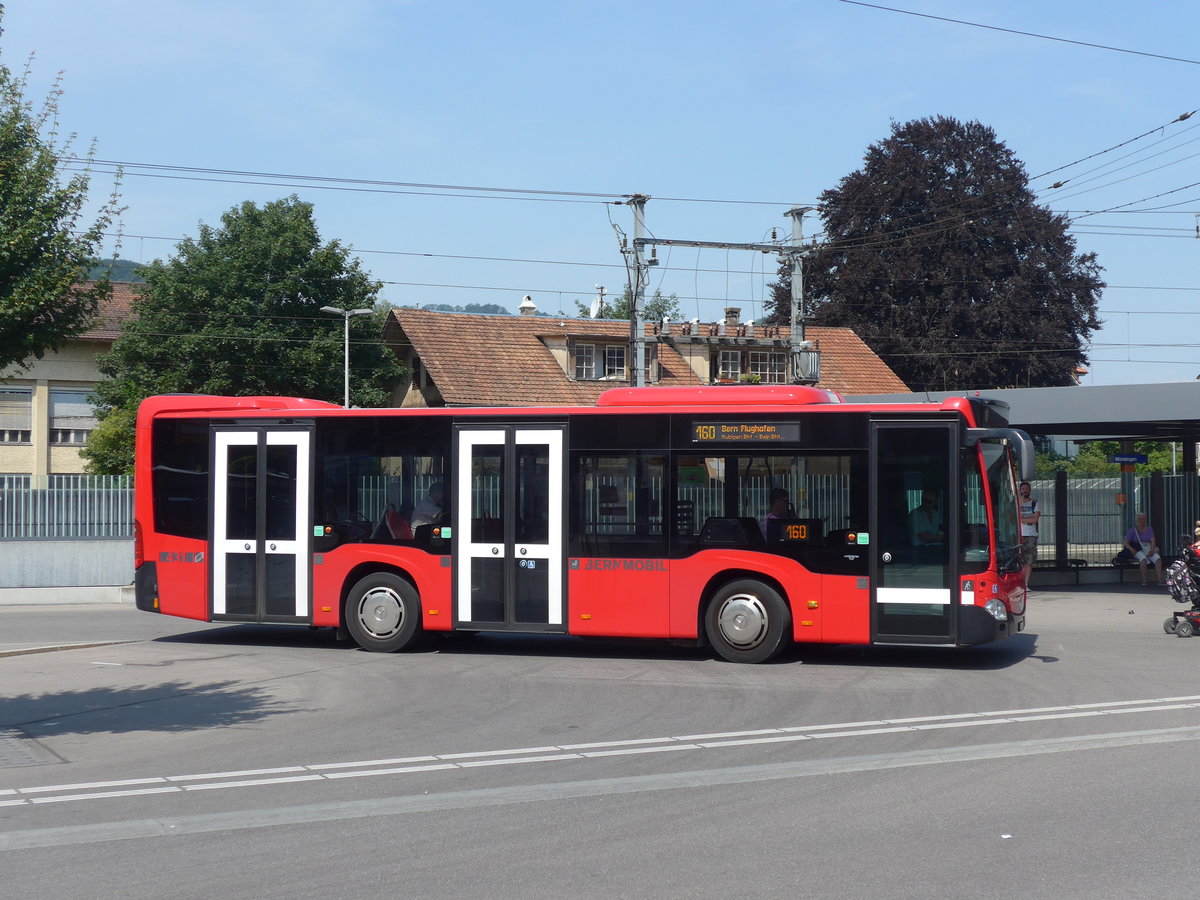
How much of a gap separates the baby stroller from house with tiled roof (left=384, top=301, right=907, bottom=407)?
30328 millimetres

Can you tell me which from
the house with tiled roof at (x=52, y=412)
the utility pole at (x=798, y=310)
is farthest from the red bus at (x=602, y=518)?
the house with tiled roof at (x=52, y=412)

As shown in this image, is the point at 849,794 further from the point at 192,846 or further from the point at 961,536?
the point at 961,536

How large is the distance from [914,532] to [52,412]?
44.1 metres

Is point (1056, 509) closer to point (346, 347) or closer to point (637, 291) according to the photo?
point (637, 291)

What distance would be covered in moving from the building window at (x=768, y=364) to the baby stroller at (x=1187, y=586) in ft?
116

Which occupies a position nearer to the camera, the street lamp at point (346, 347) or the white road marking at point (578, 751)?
the white road marking at point (578, 751)

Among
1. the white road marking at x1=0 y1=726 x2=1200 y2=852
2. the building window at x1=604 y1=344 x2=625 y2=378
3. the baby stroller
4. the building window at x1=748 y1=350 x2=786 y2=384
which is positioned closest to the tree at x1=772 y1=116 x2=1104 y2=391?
the building window at x1=748 y1=350 x2=786 y2=384

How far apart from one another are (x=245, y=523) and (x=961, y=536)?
8.55m

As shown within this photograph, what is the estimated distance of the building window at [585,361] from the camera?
5081cm

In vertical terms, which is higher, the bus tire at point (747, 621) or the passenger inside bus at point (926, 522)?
the passenger inside bus at point (926, 522)

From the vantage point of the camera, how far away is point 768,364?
52.8 m

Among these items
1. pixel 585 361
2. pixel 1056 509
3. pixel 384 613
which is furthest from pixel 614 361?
pixel 384 613

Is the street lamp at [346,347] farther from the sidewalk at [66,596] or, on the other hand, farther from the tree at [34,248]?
the tree at [34,248]

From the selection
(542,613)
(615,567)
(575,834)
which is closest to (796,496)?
(615,567)
